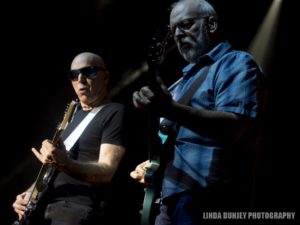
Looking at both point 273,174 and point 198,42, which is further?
point 273,174

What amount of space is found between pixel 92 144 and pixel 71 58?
6.19ft

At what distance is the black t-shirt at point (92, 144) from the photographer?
2764mm

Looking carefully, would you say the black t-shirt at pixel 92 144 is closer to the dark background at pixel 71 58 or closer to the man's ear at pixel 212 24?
the man's ear at pixel 212 24

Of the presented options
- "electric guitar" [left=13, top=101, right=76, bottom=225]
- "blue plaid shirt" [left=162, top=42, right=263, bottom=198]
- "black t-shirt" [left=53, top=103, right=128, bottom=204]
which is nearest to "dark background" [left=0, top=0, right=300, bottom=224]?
"black t-shirt" [left=53, top=103, right=128, bottom=204]

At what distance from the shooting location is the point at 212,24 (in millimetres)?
2143

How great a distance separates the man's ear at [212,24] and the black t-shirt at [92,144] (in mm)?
1072

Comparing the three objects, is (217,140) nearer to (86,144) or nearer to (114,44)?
(86,144)

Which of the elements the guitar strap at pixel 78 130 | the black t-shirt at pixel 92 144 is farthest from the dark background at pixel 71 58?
the black t-shirt at pixel 92 144

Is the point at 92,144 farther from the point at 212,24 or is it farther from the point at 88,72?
the point at 212,24

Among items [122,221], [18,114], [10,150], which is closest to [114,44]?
[18,114]

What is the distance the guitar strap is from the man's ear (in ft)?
4.21

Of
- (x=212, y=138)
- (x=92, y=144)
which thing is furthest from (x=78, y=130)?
(x=212, y=138)

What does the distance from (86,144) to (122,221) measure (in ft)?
3.07

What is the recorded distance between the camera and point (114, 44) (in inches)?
177
